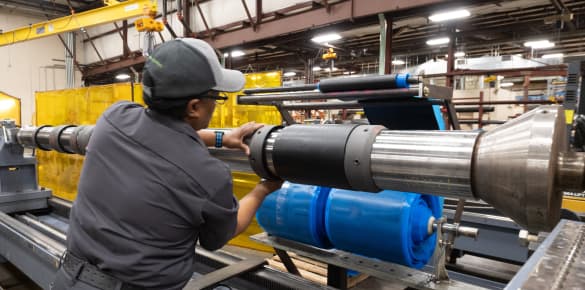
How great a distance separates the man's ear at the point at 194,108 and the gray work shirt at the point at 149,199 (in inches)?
1.5

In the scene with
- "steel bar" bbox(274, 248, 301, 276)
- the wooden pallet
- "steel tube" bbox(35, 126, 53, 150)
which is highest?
"steel tube" bbox(35, 126, 53, 150)

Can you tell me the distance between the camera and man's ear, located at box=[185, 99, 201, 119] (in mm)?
907

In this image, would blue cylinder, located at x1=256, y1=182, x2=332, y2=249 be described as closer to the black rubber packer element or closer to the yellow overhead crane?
the black rubber packer element

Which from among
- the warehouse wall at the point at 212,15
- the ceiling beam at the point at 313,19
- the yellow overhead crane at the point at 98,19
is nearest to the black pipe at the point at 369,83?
the ceiling beam at the point at 313,19

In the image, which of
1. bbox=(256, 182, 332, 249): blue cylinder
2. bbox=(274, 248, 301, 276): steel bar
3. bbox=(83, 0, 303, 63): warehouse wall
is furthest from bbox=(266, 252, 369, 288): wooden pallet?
bbox=(83, 0, 303, 63): warehouse wall

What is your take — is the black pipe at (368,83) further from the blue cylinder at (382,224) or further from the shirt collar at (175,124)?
the shirt collar at (175,124)

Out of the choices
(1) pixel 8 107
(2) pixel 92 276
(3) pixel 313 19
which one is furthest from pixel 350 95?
(1) pixel 8 107

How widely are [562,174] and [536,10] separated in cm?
546

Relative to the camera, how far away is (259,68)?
9.73 m

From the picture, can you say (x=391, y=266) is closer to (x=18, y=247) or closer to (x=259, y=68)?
(x=18, y=247)

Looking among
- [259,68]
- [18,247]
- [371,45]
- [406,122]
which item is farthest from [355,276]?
[259,68]

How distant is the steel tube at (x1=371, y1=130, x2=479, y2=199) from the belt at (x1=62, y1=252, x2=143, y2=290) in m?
0.66

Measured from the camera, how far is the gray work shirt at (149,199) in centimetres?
85

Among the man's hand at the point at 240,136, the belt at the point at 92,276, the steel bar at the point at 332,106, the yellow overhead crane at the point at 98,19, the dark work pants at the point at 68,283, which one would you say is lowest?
the dark work pants at the point at 68,283
